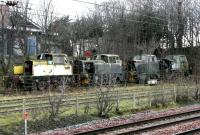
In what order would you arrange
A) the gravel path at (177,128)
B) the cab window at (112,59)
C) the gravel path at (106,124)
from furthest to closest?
the cab window at (112,59)
the gravel path at (106,124)
the gravel path at (177,128)

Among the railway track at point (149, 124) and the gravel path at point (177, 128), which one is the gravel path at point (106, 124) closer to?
the gravel path at point (177, 128)

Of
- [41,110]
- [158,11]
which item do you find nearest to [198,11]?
[158,11]

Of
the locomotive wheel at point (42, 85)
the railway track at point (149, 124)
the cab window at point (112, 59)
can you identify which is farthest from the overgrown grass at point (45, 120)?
the cab window at point (112, 59)

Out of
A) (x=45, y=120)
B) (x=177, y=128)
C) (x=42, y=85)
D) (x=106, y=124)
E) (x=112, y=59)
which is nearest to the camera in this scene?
(x=177, y=128)

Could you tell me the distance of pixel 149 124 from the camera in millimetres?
18234

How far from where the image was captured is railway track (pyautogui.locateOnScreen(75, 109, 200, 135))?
52.3ft

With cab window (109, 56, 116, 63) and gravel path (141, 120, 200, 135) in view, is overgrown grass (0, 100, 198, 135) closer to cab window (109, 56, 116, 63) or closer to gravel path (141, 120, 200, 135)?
gravel path (141, 120, 200, 135)

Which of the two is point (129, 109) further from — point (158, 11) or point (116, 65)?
point (158, 11)

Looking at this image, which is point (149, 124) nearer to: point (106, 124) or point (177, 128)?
point (177, 128)

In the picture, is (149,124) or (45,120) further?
(149,124)

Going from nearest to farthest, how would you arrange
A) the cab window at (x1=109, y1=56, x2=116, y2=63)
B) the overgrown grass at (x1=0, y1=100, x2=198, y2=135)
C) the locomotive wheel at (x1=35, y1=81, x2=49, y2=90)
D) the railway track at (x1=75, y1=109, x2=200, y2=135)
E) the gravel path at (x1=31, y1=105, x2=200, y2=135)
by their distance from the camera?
the railway track at (x1=75, y1=109, x2=200, y2=135) < the gravel path at (x1=31, y1=105, x2=200, y2=135) < the overgrown grass at (x1=0, y1=100, x2=198, y2=135) < the locomotive wheel at (x1=35, y1=81, x2=49, y2=90) < the cab window at (x1=109, y1=56, x2=116, y2=63)

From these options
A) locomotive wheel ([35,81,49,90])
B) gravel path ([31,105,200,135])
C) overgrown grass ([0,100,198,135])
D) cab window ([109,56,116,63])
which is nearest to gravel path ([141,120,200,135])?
gravel path ([31,105,200,135])

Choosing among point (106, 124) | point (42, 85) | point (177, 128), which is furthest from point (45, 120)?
point (42, 85)

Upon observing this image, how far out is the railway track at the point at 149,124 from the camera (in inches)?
628
